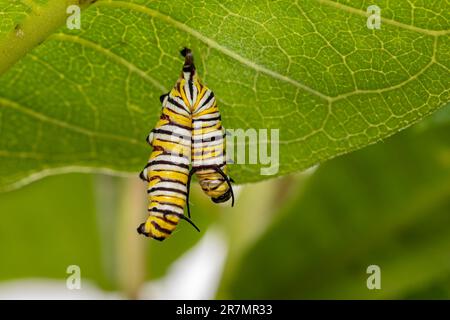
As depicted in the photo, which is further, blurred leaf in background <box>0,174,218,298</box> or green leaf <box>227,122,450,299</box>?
blurred leaf in background <box>0,174,218,298</box>

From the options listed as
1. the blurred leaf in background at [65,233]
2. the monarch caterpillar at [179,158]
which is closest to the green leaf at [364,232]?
the blurred leaf in background at [65,233]

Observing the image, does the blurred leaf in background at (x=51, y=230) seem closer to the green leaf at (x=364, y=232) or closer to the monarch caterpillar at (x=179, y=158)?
the green leaf at (x=364, y=232)

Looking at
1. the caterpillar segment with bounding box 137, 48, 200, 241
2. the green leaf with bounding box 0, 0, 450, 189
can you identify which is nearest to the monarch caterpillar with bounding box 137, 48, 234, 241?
the caterpillar segment with bounding box 137, 48, 200, 241

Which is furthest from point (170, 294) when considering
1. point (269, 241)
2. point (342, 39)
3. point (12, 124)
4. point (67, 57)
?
point (342, 39)

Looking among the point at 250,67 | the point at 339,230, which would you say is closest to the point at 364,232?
the point at 339,230

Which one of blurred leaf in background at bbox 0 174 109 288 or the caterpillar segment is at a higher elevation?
blurred leaf in background at bbox 0 174 109 288

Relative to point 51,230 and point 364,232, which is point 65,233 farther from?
point 364,232

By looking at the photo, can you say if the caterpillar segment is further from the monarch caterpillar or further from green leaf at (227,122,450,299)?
green leaf at (227,122,450,299)
